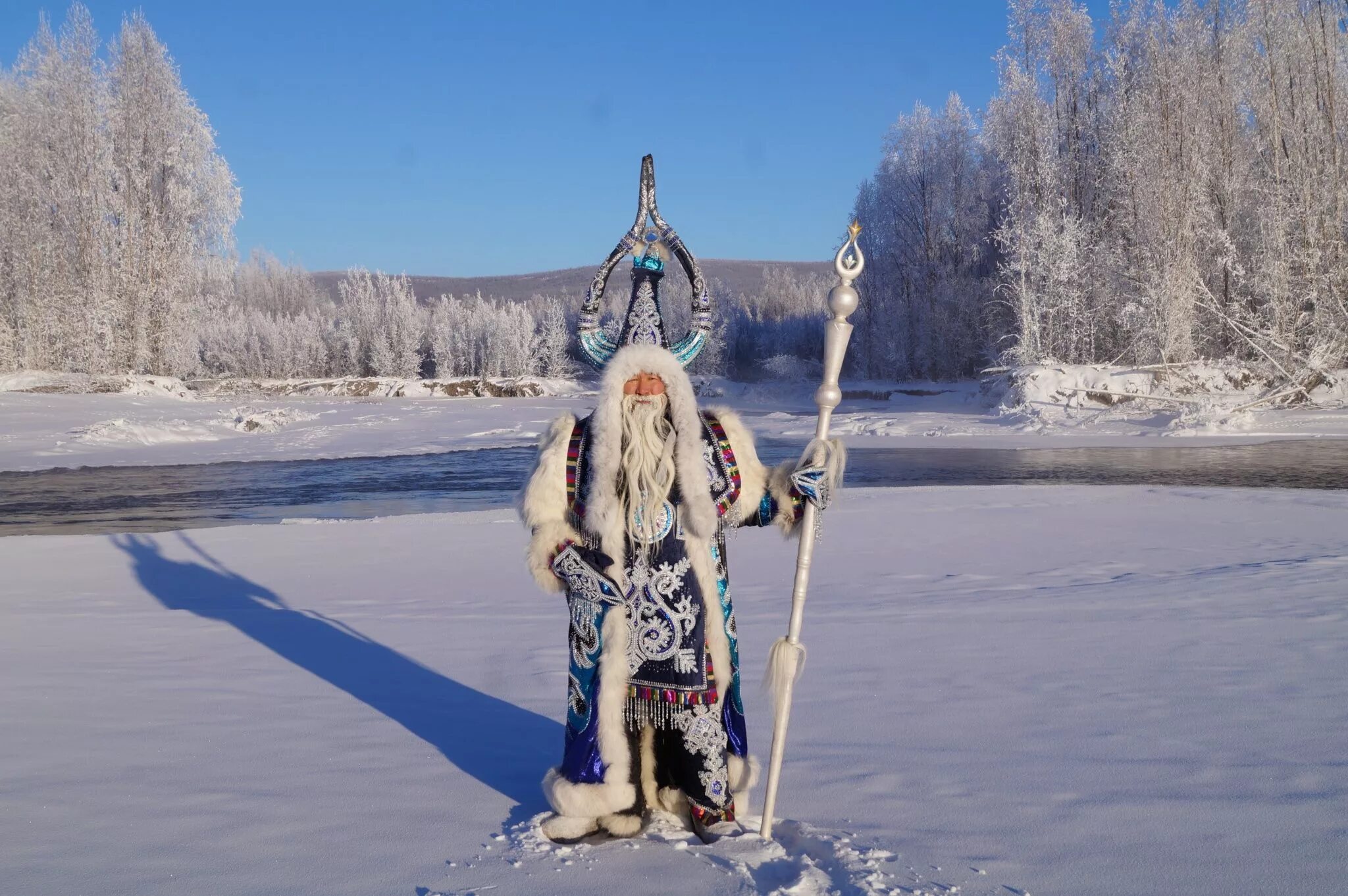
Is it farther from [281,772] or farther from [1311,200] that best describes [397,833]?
[1311,200]

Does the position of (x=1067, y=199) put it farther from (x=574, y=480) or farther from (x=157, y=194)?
Answer: (x=574, y=480)

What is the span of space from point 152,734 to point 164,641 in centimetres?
205

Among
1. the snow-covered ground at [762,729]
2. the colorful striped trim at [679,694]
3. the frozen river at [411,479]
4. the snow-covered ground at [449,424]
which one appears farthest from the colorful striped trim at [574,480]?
the snow-covered ground at [449,424]

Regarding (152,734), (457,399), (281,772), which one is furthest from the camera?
(457,399)

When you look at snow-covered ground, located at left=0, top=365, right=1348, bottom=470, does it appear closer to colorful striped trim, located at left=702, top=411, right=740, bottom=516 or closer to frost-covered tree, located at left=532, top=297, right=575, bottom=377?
colorful striped trim, located at left=702, top=411, right=740, bottom=516

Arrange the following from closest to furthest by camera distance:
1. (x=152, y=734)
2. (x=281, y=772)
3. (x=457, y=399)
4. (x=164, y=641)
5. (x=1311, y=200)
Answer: (x=281, y=772) → (x=152, y=734) → (x=164, y=641) → (x=1311, y=200) → (x=457, y=399)

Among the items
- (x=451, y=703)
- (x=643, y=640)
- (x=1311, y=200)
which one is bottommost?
(x=451, y=703)

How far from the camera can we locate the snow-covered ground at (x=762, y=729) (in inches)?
116

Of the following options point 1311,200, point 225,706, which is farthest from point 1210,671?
point 1311,200

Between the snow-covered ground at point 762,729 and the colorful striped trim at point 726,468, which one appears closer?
the snow-covered ground at point 762,729

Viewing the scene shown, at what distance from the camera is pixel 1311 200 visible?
27344mm

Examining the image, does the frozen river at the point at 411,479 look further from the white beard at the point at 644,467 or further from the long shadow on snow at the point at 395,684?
the white beard at the point at 644,467

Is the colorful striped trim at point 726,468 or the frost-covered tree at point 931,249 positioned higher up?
the frost-covered tree at point 931,249

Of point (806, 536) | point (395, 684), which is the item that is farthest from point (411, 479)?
point (806, 536)
